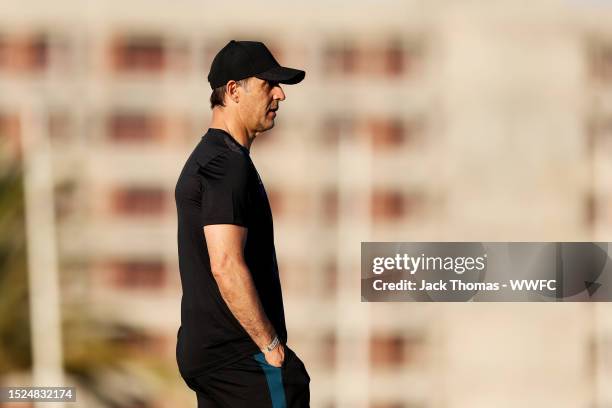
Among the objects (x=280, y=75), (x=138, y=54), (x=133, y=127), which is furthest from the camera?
(x=138, y=54)

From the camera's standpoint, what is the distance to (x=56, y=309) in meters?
26.2

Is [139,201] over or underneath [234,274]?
underneath

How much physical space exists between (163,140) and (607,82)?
24.9 meters

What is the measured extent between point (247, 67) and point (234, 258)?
2.26ft

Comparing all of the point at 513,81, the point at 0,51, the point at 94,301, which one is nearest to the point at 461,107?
the point at 513,81

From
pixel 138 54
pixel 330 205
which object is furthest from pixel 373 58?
pixel 138 54

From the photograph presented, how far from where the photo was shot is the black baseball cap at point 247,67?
4680 millimetres

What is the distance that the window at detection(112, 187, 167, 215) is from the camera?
72.9m

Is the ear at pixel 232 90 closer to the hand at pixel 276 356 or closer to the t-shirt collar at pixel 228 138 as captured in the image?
the t-shirt collar at pixel 228 138

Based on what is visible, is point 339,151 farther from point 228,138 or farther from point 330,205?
point 228,138

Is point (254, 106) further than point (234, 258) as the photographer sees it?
Yes

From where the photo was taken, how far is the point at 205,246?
4609 mm

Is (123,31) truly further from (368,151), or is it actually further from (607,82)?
(607,82)

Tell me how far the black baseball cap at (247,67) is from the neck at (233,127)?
0.11 metres
